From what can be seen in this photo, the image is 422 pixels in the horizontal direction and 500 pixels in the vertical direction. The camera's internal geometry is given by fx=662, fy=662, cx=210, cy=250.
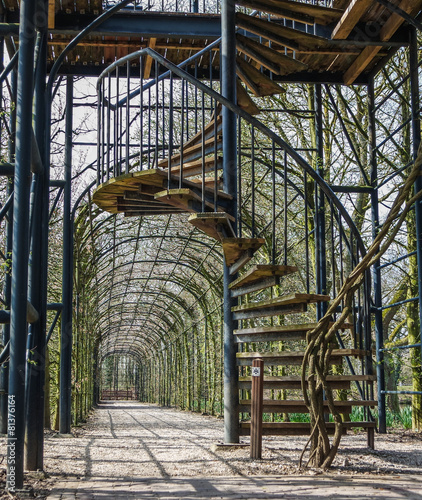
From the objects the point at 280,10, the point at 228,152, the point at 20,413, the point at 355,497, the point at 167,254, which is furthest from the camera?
the point at 167,254

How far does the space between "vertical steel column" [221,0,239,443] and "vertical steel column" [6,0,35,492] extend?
9.21 ft

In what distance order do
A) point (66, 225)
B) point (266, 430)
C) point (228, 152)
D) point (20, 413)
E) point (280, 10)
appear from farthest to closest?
point (66, 225), point (280, 10), point (228, 152), point (266, 430), point (20, 413)

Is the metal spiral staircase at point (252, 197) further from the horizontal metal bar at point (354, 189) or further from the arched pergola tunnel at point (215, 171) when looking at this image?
the horizontal metal bar at point (354, 189)

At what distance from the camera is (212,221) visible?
21.2ft

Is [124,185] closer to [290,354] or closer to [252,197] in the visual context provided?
[252,197]

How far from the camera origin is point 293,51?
352 inches

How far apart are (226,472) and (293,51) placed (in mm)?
5927

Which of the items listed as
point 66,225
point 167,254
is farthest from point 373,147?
point 167,254

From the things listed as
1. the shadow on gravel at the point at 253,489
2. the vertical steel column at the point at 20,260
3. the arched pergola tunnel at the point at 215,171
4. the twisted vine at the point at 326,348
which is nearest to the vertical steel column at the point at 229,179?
the arched pergola tunnel at the point at 215,171

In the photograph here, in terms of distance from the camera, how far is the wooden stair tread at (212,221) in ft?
20.8

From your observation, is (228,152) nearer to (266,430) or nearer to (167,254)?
(266,430)

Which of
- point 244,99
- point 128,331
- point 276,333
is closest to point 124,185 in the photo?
point 276,333

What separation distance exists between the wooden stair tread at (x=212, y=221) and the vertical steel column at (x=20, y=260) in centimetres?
213

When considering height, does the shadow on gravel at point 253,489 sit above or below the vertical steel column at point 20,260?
below
